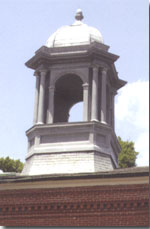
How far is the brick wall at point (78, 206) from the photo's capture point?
14.1 m

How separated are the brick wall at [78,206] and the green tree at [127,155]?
28.7 m

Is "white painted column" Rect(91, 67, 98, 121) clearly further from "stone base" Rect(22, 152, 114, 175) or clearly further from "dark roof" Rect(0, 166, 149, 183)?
"dark roof" Rect(0, 166, 149, 183)

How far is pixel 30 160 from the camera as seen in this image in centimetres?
1850

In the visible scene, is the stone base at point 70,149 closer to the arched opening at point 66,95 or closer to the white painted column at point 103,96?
the white painted column at point 103,96

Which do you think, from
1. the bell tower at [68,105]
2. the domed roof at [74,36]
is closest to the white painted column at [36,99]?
the bell tower at [68,105]

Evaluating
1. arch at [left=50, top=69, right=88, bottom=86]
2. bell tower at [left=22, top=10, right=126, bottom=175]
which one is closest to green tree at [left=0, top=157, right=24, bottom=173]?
bell tower at [left=22, top=10, right=126, bottom=175]

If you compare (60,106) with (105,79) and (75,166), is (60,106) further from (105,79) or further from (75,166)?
(75,166)

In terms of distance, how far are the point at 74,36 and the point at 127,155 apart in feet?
82.9

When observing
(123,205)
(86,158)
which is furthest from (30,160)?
(123,205)

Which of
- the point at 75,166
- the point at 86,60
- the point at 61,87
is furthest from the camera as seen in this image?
the point at 61,87

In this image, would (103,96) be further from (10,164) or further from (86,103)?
(10,164)

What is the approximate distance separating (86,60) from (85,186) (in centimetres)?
659

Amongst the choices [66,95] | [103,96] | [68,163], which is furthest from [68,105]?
[68,163]

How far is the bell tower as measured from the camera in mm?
17844
